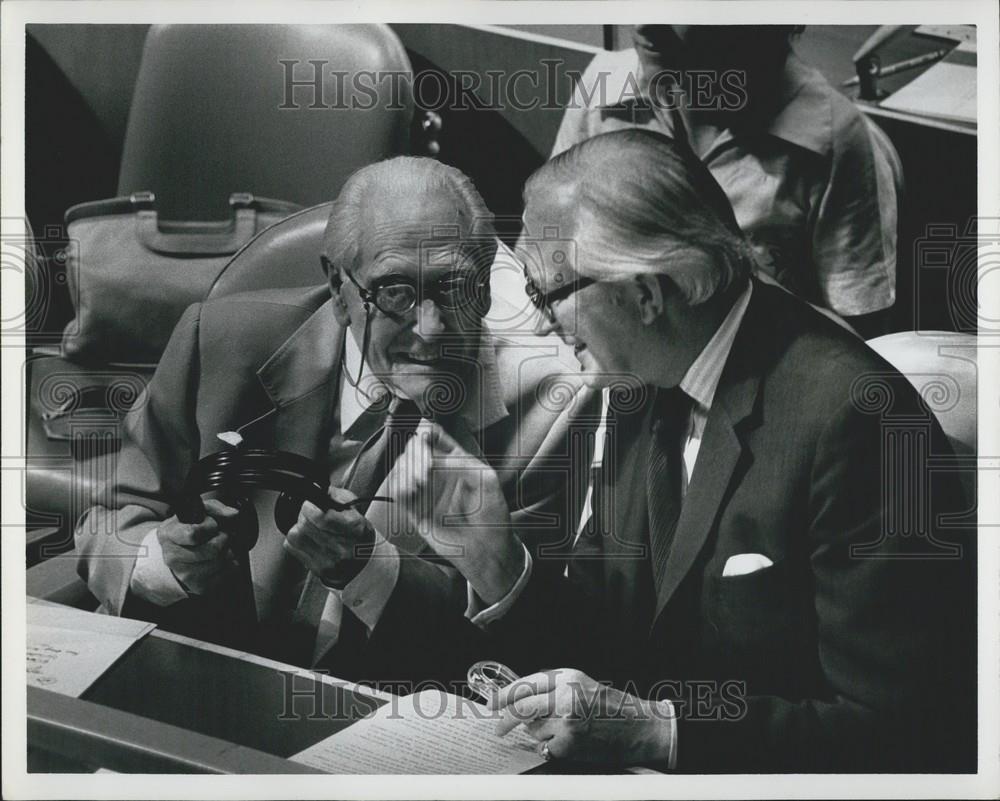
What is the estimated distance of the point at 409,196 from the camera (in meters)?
2.56

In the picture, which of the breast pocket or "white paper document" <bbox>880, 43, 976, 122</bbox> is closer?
the breast pocket

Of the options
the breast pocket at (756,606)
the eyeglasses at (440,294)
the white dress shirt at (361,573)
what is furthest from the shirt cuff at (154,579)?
the breast pocket at (756,606)

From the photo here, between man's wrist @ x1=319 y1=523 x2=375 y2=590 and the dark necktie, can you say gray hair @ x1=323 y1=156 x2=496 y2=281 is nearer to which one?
the dark necktie

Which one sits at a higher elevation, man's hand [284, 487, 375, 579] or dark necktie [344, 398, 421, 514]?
dark necktie [344, 398, 421, 514]

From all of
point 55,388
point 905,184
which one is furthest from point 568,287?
point 55,388

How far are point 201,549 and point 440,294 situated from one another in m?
0.85

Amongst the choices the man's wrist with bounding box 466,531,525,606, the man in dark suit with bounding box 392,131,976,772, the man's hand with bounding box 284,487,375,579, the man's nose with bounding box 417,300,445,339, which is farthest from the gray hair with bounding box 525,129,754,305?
the man's hand with bounding box 284,487,375,579

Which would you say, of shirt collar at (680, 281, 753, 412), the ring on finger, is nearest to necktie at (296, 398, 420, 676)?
the ring on finger

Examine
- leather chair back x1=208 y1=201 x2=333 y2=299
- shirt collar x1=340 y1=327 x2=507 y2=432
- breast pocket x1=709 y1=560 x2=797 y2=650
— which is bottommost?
breast pocket x1=709 y1=560 x2=797 y2=650

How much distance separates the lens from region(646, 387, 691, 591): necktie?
2.55 m

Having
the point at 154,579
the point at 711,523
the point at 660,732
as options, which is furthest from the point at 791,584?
the point at 154,579

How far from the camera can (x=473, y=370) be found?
257cm

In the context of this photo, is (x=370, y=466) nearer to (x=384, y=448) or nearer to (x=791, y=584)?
(x=384, y=448)

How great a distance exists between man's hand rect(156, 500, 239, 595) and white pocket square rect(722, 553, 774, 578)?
47.2 inches
